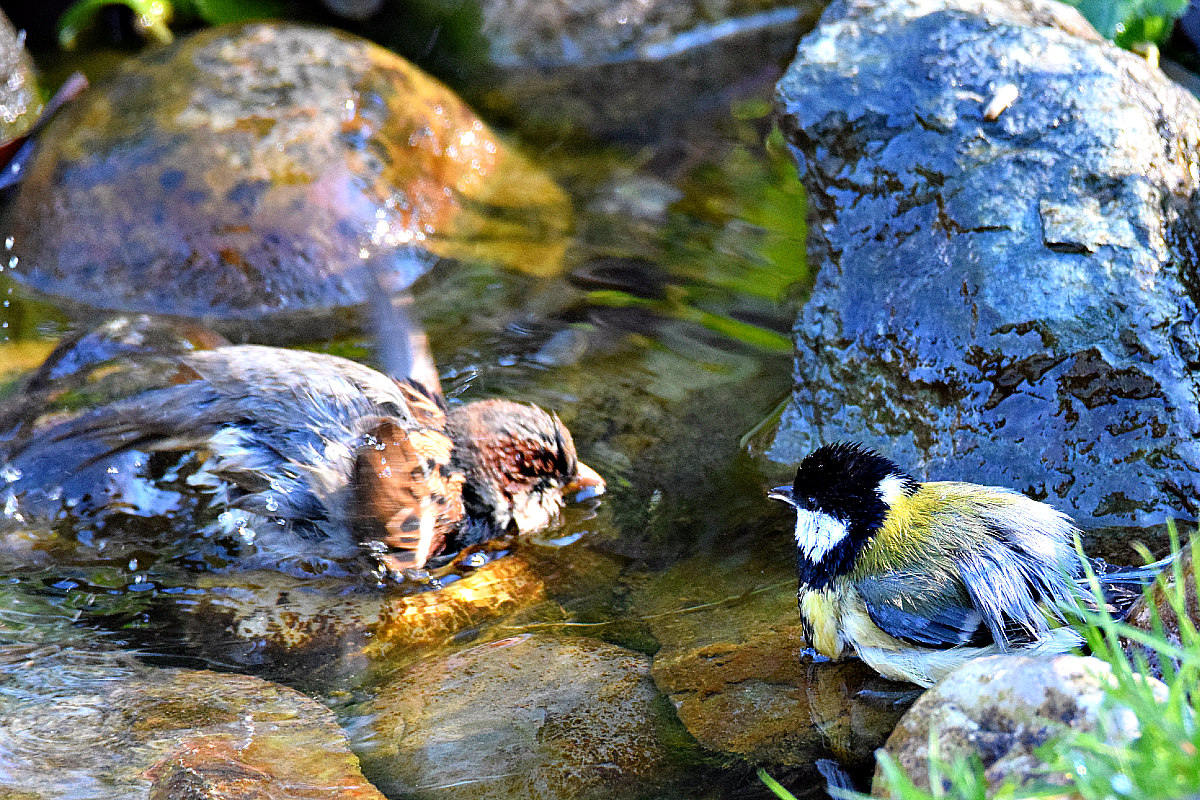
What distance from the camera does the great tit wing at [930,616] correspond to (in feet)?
11.9

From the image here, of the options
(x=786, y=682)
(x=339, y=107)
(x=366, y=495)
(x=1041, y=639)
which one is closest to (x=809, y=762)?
(x=786, y=682)

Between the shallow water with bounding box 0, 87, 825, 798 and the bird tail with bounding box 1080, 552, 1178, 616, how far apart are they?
1.27m

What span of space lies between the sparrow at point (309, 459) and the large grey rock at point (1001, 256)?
1.34 m

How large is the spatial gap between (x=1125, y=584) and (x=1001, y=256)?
178 cm

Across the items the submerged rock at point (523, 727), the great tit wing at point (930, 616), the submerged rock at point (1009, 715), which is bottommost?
the submerged rock at point (523, 727)

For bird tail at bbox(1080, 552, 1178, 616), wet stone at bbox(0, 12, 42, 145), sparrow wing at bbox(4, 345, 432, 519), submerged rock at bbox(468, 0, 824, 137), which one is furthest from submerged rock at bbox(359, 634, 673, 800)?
wet stone at bbox(0, 12, 42, 145)

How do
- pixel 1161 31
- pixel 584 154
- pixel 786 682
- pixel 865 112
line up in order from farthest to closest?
1. pixel 584 154
2. pixel 1161 31
3. pixel 865 112
4. pixel 786 682

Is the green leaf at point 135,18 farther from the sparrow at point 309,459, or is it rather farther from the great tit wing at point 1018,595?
the great tit wing at point 1018,595

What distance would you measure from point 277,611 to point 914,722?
106 inches

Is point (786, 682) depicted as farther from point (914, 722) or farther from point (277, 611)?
point (277, 611)

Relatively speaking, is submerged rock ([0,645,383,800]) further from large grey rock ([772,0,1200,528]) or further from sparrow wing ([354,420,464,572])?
large grey rock ([772,0,1200,528])

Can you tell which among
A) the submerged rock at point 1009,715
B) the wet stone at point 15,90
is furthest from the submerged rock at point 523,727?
the wet stone at point 15,90

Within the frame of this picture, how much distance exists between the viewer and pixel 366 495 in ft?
15.9

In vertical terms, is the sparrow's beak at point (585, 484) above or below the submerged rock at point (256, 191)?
below
